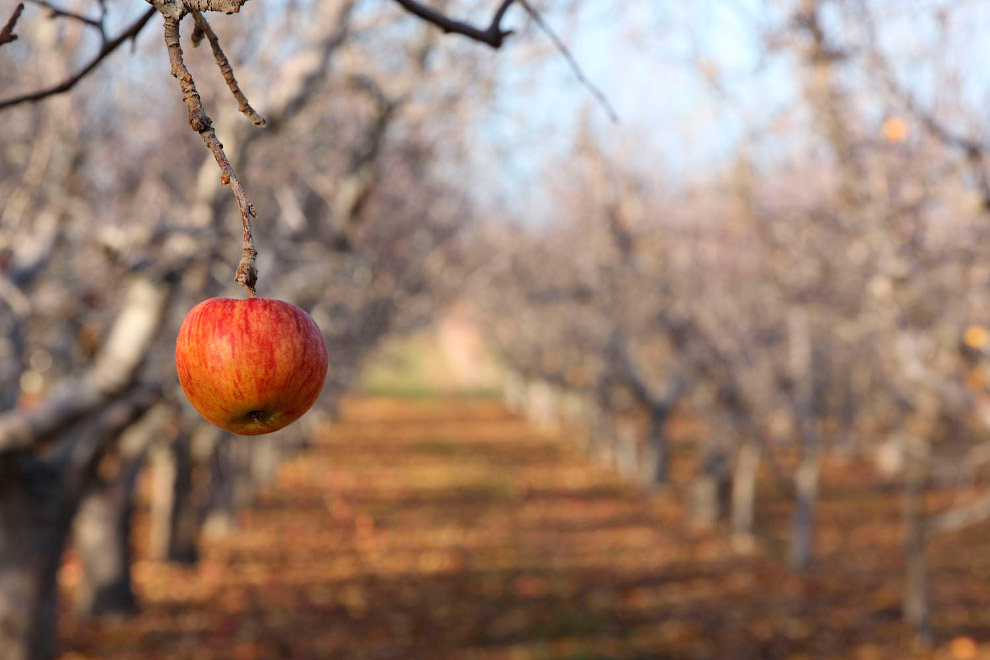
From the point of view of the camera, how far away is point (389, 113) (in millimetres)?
5883

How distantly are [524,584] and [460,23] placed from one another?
34.6 feet

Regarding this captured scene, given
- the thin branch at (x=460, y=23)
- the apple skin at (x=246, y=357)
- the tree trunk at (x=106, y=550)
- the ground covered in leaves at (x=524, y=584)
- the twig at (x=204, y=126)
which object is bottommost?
the ground covered in leaves at (x=524, y=584)

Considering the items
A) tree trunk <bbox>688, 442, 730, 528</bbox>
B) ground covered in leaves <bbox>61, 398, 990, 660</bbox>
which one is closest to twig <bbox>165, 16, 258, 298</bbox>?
ground covered in leaves <bbox>61, 398, 990, 660</bbox>

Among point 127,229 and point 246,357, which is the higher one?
point 127,229

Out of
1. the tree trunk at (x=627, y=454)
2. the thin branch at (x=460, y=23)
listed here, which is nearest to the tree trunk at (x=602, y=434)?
the tree trunk at (x=627, y=454)

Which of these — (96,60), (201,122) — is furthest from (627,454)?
(201,122)

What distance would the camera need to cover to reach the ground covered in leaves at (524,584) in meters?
9.50

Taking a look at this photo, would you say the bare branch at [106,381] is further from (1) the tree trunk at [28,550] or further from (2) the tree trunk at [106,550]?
(2) the tree trunk at [106,550]

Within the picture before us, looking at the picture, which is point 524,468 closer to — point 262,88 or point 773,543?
point 773,543

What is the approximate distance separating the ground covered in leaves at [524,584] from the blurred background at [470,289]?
0.23ft

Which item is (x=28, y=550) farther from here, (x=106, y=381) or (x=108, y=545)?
(x=108, y=545)

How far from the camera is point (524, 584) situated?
11.8 meters

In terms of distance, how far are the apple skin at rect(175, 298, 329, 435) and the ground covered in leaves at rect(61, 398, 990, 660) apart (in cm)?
808

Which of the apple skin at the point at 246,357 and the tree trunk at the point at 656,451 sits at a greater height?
the apple skin at the point at 246,357
